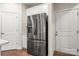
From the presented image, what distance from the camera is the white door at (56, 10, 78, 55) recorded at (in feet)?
6.00

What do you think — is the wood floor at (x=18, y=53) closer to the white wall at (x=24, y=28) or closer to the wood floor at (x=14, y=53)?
the wood floor at (x=14, y=53)

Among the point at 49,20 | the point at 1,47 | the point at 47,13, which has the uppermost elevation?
the point at 47,13

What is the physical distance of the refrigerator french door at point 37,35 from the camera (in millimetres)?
1885

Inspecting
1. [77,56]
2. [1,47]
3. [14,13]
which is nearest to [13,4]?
[14,13]

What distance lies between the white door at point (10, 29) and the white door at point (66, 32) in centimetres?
72

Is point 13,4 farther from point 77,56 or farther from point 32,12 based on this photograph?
point 77,56

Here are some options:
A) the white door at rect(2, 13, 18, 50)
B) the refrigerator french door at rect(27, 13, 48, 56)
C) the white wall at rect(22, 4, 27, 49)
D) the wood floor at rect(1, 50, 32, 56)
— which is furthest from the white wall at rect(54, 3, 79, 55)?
the wood floor at rect(1, 50, 32, 56)

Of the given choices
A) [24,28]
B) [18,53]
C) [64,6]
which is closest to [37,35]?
[24,28]

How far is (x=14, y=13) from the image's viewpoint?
6.10ft

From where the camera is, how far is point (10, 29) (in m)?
1.86

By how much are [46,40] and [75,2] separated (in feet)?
2.71

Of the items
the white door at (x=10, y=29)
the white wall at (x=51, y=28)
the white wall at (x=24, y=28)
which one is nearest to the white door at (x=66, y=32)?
the white wall at (x=51, y=28)

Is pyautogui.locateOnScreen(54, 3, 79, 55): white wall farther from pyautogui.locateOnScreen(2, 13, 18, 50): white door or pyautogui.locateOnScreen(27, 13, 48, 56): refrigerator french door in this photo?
pyautogui.locateOnScreen(2, 13, 18, 50): white door

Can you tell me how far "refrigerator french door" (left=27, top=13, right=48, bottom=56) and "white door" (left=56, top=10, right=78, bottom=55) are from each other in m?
0.22
